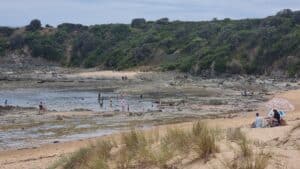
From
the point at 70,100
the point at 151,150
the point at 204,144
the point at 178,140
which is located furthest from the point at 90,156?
the point at 70,100

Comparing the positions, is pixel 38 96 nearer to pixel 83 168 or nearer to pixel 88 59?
pixel 83 168

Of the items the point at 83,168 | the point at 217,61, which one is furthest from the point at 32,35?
the point at 83,168

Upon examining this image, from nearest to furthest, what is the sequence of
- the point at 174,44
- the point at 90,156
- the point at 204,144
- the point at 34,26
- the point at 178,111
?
the point at 204,144 < the point at 90,156 < the point at 178,111 < the point at 174,44 < the point at 34,26

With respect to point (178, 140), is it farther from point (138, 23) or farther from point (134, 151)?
point (138, 23)

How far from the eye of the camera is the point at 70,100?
4550 centimetres

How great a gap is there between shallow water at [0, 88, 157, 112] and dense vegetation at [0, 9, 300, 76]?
83.1ft

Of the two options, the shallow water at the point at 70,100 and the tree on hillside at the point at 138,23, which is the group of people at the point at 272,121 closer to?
the shallow water at the point at 70,100

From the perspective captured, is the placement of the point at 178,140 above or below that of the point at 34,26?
below

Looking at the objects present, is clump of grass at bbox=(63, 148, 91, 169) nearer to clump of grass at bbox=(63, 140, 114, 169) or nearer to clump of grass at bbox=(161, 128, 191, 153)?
clump of grass at bbox=(63, 140, 114, 169)

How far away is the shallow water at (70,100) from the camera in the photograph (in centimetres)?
3966

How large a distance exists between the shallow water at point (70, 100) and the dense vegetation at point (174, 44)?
25341mm

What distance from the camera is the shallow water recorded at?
130 ft

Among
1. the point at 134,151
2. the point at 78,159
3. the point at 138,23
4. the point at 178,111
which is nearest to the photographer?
the point at 134,151

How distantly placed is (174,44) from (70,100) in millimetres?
53684
